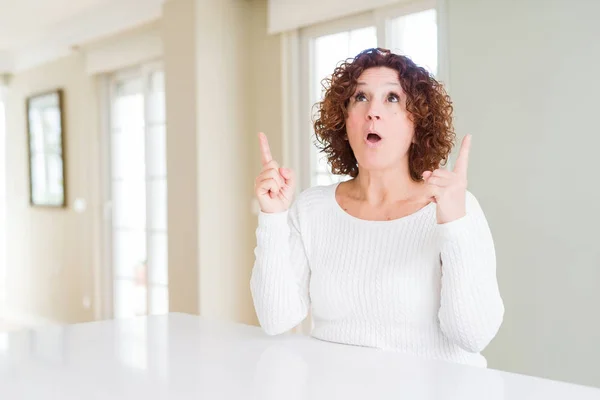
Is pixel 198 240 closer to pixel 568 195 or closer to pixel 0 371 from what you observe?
pixel 568 195

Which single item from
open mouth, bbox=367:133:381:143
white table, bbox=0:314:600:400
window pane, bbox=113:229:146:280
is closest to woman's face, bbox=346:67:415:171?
open mouth, bbox=367:133:381:143

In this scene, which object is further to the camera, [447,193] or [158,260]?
[158,260]

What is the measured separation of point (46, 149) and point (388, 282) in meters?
5.04

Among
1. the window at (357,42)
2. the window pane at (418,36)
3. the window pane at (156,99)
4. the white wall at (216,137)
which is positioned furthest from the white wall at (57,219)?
the window pane at (418,36)

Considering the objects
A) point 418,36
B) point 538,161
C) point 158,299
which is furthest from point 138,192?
point 538,161

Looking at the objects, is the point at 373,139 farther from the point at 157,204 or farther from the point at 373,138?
the point at 157,204

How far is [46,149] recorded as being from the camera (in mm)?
5820

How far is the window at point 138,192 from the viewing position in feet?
15.4

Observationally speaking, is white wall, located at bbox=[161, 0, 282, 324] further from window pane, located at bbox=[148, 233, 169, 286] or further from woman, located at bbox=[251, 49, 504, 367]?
woman, located at bbox=[251, 49, 504, 367]

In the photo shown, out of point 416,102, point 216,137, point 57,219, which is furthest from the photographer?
point 57,219

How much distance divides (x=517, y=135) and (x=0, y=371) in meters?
2.08

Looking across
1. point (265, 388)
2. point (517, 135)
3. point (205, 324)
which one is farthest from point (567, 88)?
point (265, 388)

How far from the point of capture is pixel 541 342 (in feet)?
8.46

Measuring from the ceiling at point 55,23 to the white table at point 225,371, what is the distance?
323cm
